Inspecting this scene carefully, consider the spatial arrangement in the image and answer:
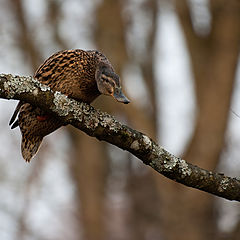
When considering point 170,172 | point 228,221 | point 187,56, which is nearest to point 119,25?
point 187,56

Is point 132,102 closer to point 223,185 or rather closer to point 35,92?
point 223,185

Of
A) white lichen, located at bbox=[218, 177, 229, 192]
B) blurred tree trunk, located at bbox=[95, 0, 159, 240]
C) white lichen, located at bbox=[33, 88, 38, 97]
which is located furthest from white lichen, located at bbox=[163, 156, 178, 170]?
blurred tree trunk, located at bbox=[95, 0, 159, 240]

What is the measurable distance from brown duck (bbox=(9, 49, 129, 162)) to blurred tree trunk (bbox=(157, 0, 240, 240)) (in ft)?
13.9

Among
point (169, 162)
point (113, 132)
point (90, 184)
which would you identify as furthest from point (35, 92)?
point (90, 184)

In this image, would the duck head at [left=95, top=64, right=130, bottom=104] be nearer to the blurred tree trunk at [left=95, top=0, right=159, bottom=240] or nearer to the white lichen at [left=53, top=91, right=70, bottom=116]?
the white lichen at [left=53, top=91, right=70, bottom=116]

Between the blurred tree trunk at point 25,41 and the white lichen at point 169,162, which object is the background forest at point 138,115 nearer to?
the blurred tree trunk at point 25,41

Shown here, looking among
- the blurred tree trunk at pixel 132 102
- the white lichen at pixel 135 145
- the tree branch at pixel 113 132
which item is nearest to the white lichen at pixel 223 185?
the tree branch at pixel 113 132

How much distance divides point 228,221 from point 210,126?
4.97 ft

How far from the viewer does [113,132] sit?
3.65 m

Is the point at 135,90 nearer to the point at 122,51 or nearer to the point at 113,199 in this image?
the point at 122,51

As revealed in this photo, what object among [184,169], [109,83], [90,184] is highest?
[90,184]

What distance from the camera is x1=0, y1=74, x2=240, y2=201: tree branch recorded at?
3436 mm

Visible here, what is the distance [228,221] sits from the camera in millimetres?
8945

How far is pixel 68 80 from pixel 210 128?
A: 15.2 feet
